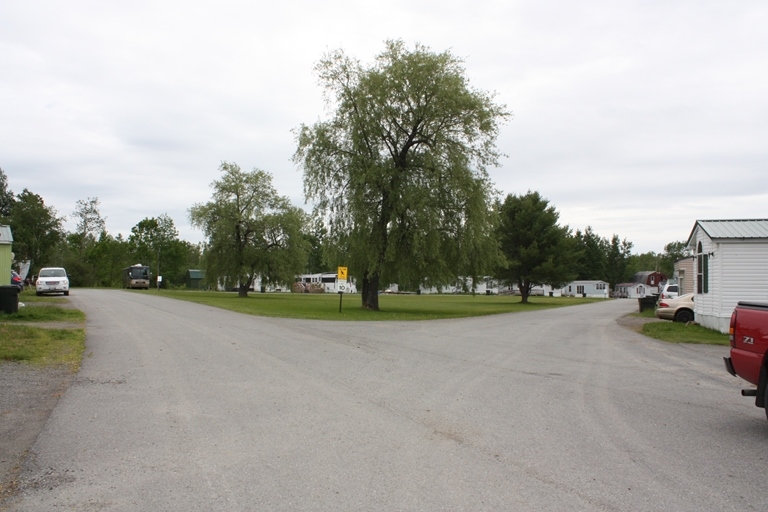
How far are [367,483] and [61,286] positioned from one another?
40.2 meters

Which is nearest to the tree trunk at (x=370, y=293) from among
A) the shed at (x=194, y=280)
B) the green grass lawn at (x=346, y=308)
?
the green grass lawn at (x=346, y=308)

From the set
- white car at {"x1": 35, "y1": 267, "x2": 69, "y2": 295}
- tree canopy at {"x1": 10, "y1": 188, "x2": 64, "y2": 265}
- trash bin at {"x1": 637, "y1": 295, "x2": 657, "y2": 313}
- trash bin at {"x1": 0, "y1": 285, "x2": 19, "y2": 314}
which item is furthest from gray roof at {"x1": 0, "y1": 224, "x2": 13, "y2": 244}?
tree canopy at {"x1": 10, "y1": 188, "x2": 64, "y2": 265}

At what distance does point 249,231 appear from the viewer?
55.2 meters

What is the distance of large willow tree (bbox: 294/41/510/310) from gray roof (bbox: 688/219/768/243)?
37.8 ft

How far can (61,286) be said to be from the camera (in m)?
38.8

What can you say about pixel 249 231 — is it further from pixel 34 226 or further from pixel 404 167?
pixel 34 226

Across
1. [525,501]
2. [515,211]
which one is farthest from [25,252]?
[525,501]

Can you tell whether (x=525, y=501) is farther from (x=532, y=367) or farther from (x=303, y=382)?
(x=532, y=367)

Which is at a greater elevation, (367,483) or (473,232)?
(473,232)

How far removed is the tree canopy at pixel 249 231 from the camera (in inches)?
2110

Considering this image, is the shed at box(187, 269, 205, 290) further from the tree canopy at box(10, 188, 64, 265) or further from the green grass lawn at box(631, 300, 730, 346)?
the green grass lawn at box(631, 300, 730, 346)

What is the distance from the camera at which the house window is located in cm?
2158

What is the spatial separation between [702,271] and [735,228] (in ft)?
7.09

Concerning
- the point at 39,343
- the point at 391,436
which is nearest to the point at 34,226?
the point at 39,343
